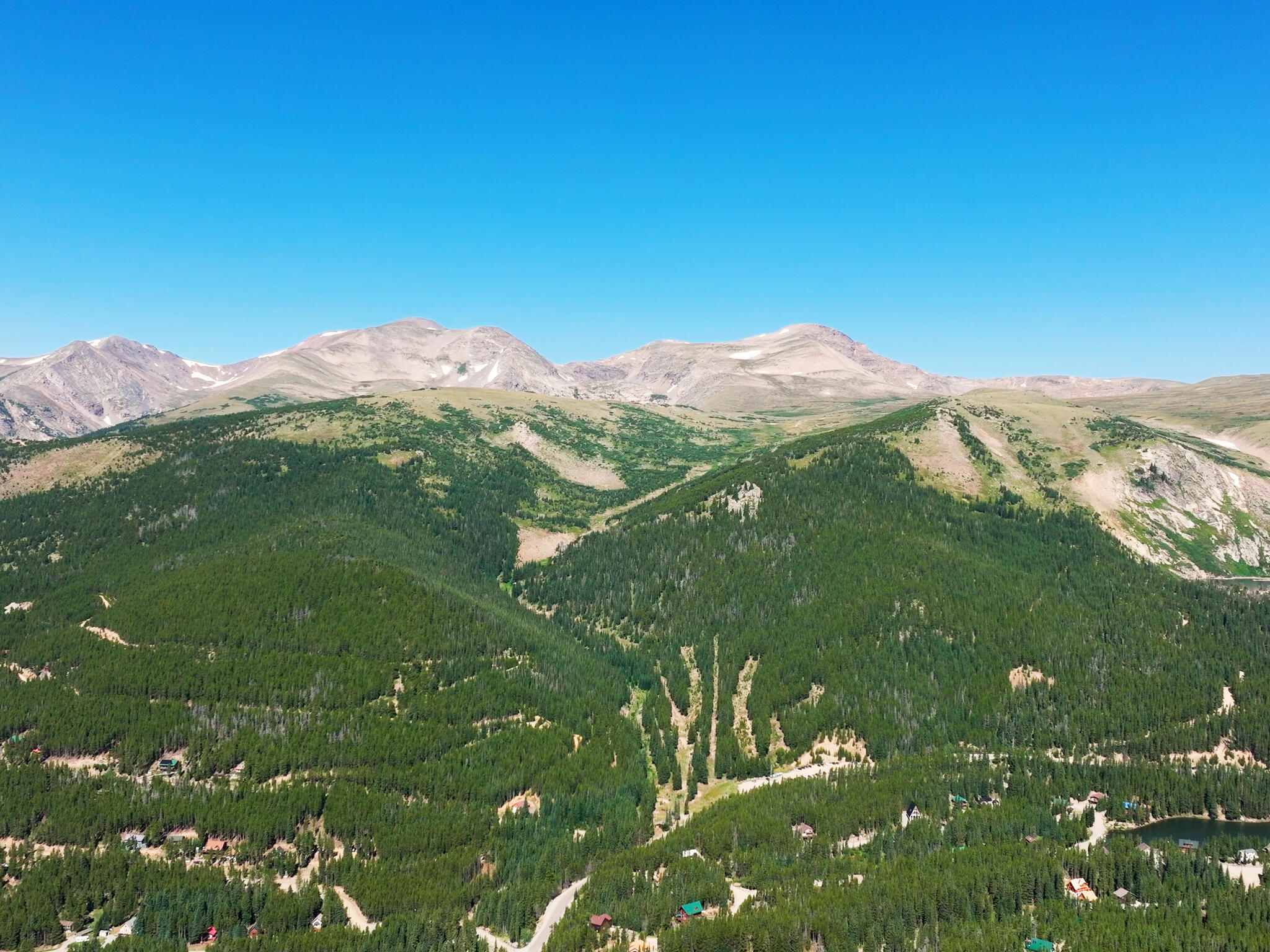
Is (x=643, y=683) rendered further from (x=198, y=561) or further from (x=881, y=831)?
(x=198, y=561)

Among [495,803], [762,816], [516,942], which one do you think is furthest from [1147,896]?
[495,803]

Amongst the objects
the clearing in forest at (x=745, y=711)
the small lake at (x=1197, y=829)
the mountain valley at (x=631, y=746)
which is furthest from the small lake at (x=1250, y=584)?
the clearing in forest at (x=745, y=711)

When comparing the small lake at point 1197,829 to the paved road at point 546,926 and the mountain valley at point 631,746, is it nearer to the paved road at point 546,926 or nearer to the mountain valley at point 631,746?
the mountain valley at point 631,746

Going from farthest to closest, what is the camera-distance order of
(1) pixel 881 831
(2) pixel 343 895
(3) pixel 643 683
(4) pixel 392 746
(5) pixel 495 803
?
(3) pixel 643 683
(4) pixel 392 746
(5) pixel 495 803
(1) pixel 881 831
(2) pixel 343 895

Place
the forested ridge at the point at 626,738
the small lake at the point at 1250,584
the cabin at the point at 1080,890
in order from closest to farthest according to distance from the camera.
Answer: the cabin at the point at 1080,890 → the forested ridge at the point at 626,738 → the small lake at the point at 1250,584

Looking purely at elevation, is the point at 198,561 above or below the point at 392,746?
above

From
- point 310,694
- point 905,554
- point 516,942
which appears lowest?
point 516,942

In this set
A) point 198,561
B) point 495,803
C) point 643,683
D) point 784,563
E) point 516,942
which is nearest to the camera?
point 516,942
